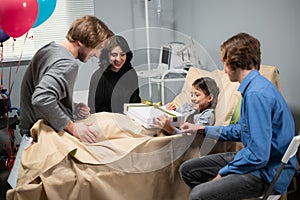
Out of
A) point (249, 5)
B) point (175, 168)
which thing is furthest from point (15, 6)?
point (249, 5)

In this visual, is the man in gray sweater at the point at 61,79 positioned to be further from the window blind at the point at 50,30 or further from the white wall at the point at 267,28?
the window blind at the point at 50,30

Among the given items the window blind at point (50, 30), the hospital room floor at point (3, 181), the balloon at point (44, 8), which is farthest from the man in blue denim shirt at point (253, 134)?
the window blind at point (50, 30)

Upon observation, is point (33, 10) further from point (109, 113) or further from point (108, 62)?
point (109, 113)

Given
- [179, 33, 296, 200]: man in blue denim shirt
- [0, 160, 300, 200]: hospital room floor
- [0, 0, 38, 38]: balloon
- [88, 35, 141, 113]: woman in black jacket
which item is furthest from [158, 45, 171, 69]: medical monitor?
[0, 160, 300, 200]: hospital room floor

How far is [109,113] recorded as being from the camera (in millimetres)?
1863

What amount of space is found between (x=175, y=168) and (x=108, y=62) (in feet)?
2.17

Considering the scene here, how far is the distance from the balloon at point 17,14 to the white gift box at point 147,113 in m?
0.73

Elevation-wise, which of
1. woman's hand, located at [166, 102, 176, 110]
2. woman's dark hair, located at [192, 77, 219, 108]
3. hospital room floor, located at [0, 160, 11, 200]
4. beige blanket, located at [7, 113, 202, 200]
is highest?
woman's dark hair, located at [192, 77, 219, 108]

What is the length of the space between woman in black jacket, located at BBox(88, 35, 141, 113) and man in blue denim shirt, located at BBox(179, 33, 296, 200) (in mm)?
545

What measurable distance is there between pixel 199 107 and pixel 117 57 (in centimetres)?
51

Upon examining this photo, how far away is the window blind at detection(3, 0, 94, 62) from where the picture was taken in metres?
3.67

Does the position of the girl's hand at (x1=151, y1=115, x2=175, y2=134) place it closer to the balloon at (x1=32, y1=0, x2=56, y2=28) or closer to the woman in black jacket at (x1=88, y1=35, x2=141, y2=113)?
the woman in black jacket at (x1=88, y1=35, x2=141, y2=113)

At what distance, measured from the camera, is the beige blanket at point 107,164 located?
156cm

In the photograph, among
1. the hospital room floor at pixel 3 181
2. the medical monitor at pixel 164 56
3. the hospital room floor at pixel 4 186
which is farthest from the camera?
the hospital room floor at pixel 3 181
